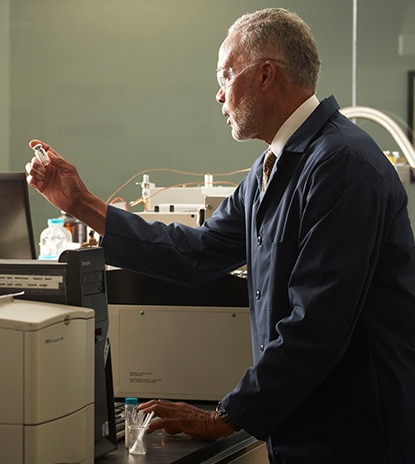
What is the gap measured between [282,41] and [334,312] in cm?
61

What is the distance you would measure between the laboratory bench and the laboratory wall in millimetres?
3997

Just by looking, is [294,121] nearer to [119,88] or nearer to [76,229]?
[76,229]

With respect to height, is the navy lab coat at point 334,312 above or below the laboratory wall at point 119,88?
below

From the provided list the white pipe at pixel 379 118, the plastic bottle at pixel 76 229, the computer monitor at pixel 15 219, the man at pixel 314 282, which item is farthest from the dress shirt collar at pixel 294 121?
the plastic bottle at pixel 76 229

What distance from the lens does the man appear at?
156cm

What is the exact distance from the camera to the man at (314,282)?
1563mm

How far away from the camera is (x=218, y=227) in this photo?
209 cm

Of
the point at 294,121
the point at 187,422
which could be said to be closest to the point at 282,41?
the point at 294,121

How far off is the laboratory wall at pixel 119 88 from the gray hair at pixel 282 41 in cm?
391

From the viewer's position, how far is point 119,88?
5941 millimetres

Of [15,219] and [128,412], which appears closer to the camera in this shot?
[128,412]

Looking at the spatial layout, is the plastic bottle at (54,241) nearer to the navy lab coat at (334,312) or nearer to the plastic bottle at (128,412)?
the plastic bottle at (128,412)

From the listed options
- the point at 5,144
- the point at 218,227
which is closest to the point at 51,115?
the point at 5,144

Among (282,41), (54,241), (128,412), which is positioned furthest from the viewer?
(54,241)
